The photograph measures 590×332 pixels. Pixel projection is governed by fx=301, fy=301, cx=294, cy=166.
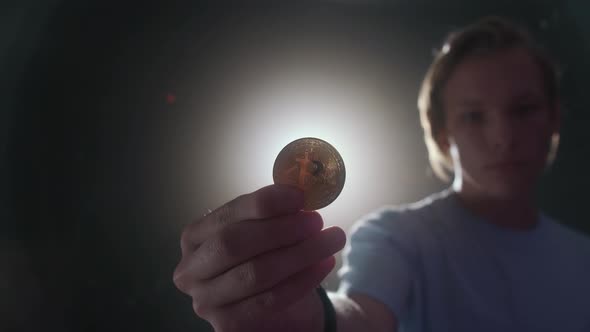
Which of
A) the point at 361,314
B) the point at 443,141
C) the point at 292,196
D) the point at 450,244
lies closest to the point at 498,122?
the point at 443,141

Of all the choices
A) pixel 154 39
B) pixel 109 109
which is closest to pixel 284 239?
pixel 109 109

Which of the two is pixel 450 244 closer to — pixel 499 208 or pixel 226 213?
pixel 499 208

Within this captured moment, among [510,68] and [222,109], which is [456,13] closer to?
[510,68]

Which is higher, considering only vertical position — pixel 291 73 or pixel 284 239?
pixel 291 73

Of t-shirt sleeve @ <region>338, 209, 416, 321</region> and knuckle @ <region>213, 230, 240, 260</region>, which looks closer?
knuckle @ <region>213, 230, 240, 260</region>

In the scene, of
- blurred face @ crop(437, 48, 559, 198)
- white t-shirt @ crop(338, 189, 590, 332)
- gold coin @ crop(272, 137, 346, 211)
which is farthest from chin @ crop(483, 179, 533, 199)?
gold coin @ crop(272, 137, 346, 211)

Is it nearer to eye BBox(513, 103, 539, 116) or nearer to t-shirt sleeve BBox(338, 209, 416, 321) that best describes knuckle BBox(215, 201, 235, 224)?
t-shirt sleeve BBox(338, 209, 416, 321)
